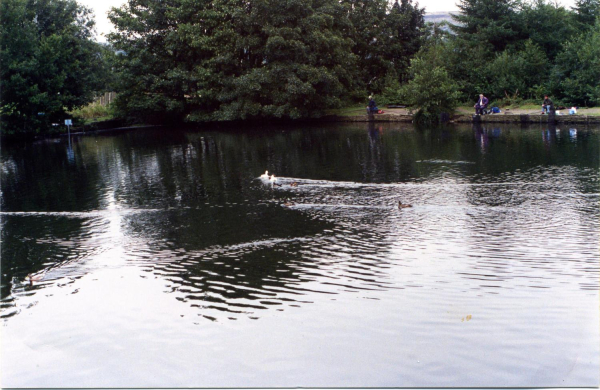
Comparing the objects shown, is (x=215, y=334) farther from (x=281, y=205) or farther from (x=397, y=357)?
(x=281, y=205)

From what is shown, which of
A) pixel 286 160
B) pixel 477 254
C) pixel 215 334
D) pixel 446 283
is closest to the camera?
pixel 215 334

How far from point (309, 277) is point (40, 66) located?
38.3 metres

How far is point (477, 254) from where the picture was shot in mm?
15133

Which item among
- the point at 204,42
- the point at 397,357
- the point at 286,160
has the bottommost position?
the point at 397,357

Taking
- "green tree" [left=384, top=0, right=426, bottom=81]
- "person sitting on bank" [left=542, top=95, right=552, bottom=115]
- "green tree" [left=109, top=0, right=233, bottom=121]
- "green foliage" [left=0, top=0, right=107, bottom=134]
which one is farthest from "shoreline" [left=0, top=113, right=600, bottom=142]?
"green tree" [left=384, top=0, right=426, bottom=81]

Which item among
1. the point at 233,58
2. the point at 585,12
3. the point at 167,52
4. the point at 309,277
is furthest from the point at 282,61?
the point at 309,277

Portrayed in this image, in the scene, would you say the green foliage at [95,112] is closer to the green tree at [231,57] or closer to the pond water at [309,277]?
the green tree at [231,57]

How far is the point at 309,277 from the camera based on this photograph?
46.5 ft

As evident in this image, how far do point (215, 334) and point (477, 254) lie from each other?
22.4ft

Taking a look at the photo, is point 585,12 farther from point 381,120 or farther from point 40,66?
point 40,66

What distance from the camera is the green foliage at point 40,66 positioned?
143 ft

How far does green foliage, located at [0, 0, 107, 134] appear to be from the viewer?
143ft

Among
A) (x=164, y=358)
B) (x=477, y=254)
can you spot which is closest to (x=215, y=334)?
(x=164, y=358)

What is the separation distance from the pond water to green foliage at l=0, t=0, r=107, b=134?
1877 cm
